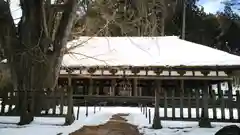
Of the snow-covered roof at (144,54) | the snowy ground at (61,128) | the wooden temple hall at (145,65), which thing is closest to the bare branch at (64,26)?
the snowy ground at (61,128)

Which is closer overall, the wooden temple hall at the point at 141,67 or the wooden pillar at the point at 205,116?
the wooden pillar at the point at 205,116

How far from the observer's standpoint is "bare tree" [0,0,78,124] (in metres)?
12.1

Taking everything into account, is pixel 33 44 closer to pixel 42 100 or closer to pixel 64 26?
pixel 64 26

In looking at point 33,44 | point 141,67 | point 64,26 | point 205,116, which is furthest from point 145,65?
point 205,116

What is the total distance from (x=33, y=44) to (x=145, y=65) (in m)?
9.53

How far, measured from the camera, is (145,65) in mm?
20578

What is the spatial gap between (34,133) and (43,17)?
5.18 meters

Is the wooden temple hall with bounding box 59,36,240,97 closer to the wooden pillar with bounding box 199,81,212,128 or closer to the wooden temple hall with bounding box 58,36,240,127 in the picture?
the wooden temple hall with bounding box 58,36,240,127

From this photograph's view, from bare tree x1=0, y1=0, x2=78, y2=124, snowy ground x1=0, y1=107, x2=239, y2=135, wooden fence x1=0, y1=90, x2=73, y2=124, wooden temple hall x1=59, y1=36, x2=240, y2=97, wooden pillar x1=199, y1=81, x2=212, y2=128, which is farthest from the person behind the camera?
wooden temple hall x1=59, y1=36, x2=240, y2=97

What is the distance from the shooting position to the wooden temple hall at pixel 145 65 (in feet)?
67.5

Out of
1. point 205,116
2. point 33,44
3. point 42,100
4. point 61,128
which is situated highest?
point 33,44

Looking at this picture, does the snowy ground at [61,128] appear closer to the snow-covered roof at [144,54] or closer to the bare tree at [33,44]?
the bare tree at [33,44]

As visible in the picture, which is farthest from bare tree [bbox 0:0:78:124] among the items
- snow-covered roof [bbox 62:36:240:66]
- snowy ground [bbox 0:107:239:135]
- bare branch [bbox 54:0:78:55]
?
snow-covered roof [bbox 62:36:240:66]

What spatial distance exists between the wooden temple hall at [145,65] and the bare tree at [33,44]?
6.43 meters
